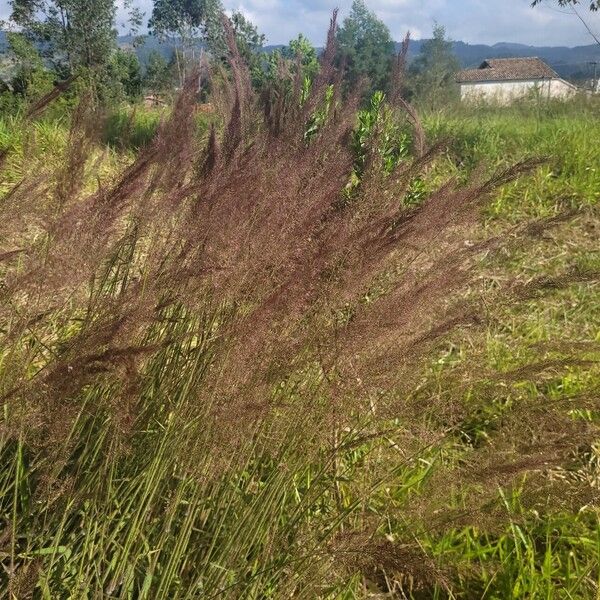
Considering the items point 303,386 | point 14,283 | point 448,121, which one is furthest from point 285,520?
point 448,121

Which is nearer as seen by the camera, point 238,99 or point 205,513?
point 205,513

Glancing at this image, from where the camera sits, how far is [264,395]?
3.80ft

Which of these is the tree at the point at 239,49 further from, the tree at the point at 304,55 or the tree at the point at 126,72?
the tree at the point at 126,72

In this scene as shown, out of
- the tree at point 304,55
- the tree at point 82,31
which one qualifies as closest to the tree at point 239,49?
the tree at point 304,55

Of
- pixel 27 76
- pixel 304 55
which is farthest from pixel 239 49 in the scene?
pixel 27 76

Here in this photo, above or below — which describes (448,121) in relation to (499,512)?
above

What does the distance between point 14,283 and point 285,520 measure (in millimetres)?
824

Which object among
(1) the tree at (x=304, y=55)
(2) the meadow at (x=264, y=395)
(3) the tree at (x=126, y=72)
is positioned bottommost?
(2) the meadow at (x=264, y=395)

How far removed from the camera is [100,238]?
149cm

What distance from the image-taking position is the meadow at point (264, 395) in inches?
47.2

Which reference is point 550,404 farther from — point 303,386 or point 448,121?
point 448,121

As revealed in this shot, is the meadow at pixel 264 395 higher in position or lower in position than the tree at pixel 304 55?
lower

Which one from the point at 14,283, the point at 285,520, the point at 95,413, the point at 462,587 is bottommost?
the point at 462,587

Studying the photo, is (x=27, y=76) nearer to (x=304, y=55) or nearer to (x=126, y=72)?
(x=304, y=55)
